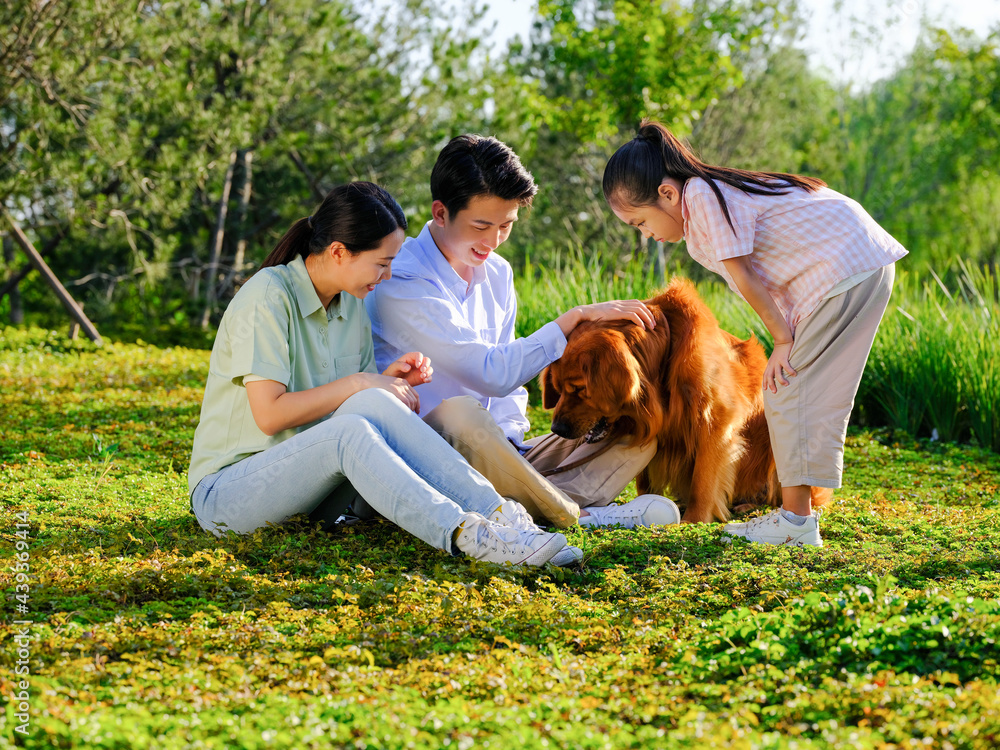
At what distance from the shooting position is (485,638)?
246cm

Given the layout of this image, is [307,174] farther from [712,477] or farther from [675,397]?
[712,477]

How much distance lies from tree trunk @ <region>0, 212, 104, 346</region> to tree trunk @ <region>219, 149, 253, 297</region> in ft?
9.91

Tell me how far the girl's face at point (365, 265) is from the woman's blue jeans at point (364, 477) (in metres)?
0.46

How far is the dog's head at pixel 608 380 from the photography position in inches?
144

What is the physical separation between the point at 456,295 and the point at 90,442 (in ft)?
9.33

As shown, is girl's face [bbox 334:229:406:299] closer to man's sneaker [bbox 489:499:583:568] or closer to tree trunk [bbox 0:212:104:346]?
man's sneaker [bbox 489:499:583:568]

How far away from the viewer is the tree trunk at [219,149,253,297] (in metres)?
12.7

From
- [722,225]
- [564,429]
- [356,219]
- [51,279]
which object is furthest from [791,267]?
[51,279]

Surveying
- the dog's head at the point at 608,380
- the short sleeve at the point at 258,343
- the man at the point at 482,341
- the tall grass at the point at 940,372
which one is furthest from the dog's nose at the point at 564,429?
the tall grass at the point at 940,372

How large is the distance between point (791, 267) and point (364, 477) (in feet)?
6.19

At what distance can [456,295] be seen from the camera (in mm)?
3881

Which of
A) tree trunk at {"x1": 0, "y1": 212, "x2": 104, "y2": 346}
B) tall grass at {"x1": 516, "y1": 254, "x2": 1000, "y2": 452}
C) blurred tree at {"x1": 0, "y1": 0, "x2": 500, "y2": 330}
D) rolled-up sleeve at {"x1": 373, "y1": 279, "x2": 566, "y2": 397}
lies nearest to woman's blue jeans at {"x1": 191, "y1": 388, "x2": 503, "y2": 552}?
rolled-up sleeve at {"x1": 373, "y1": 279, "x2": 566, "y2": 397}

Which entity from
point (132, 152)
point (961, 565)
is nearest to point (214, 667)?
point (961, 565)

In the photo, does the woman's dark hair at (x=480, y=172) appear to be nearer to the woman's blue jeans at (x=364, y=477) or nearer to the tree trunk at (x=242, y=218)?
the woman's blue jeans at (x=364, y=477)
